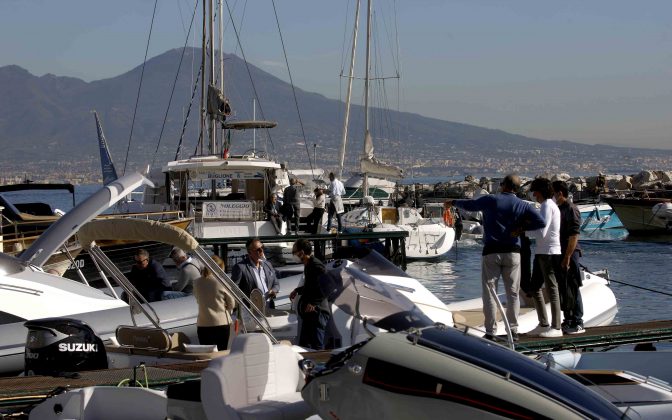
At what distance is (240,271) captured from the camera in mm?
12781

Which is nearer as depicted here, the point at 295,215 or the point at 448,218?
the point at 295,215

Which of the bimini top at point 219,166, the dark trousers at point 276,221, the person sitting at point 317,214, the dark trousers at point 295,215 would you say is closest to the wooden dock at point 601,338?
the dark trousers at point 276,221

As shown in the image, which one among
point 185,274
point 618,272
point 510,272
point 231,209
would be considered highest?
point 510,272

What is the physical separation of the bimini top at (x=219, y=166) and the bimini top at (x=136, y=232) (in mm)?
17251

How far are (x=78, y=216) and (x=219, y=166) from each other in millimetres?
15489

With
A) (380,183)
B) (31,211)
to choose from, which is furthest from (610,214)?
(31,211)

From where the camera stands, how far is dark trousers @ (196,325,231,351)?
10.2m

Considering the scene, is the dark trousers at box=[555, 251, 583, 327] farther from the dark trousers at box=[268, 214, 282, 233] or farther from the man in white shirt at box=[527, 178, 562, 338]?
the dark trousers at box=[268, 214, 282, 233]

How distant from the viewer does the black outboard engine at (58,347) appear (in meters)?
9.21

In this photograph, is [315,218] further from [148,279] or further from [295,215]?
[148,279]

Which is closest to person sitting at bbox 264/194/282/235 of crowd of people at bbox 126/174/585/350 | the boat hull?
crowd of people at bbox 126/174/585/350

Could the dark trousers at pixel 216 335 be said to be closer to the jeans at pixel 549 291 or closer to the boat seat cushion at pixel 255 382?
the boat seat cushion at pixel 255 382

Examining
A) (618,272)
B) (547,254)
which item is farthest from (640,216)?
(547,254)

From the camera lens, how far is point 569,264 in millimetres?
11375
